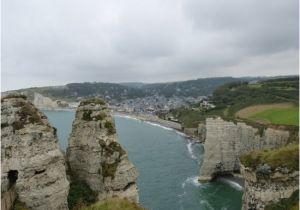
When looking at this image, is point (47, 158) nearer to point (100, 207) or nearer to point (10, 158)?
point (10, 158)

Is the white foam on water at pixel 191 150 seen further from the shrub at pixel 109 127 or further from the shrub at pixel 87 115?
the shrub at pixel 87 115

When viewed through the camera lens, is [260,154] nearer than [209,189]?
Yes

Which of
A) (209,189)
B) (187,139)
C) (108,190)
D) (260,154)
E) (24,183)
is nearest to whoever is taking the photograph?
(24,183)

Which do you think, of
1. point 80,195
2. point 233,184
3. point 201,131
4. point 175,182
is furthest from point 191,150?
point 80,195

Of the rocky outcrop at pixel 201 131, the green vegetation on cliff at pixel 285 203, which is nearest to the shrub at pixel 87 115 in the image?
the green vegetation on cliff at pixel 285 203

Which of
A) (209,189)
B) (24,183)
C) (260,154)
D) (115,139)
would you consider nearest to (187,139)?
(209,189)

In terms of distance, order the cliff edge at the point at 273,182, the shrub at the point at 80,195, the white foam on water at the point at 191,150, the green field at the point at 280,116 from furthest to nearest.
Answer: the white foam on water at the point at 191,150, the green field at the point at 280,116, the cliff edge at the point at 273,182, the shrub at the point at 80,195

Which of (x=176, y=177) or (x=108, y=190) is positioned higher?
(x=108, y=190)
